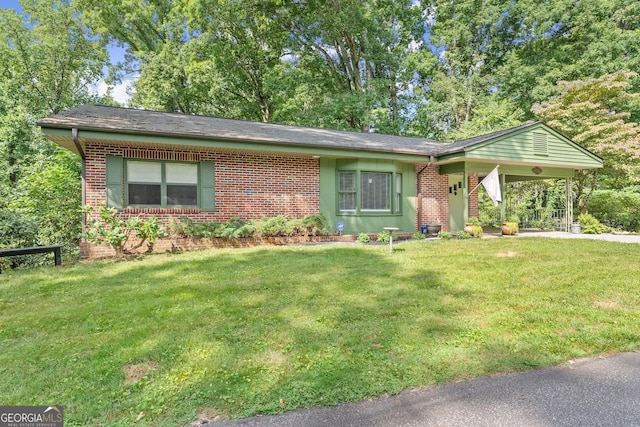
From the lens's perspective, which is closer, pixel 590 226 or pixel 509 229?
pixel 509 229

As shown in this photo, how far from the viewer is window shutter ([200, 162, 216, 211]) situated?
9.35 meters

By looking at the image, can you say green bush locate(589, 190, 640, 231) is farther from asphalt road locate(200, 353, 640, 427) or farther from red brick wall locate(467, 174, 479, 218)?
asphalt road locate(200, 353, 640, 427)

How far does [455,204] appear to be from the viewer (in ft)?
42.1

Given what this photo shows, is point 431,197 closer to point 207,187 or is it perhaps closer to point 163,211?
point 207,187

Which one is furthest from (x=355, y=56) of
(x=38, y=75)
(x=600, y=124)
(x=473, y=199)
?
(x=38, y=75)

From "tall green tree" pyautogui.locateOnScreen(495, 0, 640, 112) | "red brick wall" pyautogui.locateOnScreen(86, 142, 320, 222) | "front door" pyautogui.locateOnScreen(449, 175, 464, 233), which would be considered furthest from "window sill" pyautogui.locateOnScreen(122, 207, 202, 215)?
"tall green tree" pyautogui.locateOnScreen(495, 0, 640, 112)

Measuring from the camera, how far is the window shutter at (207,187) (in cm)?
935

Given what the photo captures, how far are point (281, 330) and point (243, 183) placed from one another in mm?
6938

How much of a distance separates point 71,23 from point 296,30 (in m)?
14.1

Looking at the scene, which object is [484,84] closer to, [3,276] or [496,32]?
[496,32]

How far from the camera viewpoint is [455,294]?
4.64 m

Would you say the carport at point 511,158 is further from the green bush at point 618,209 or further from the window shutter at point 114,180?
the window shutter at point 114,180

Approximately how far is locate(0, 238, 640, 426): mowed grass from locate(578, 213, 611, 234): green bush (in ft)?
26.2

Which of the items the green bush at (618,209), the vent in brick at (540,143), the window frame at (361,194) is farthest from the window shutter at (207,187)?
the green bush at (618,209)
